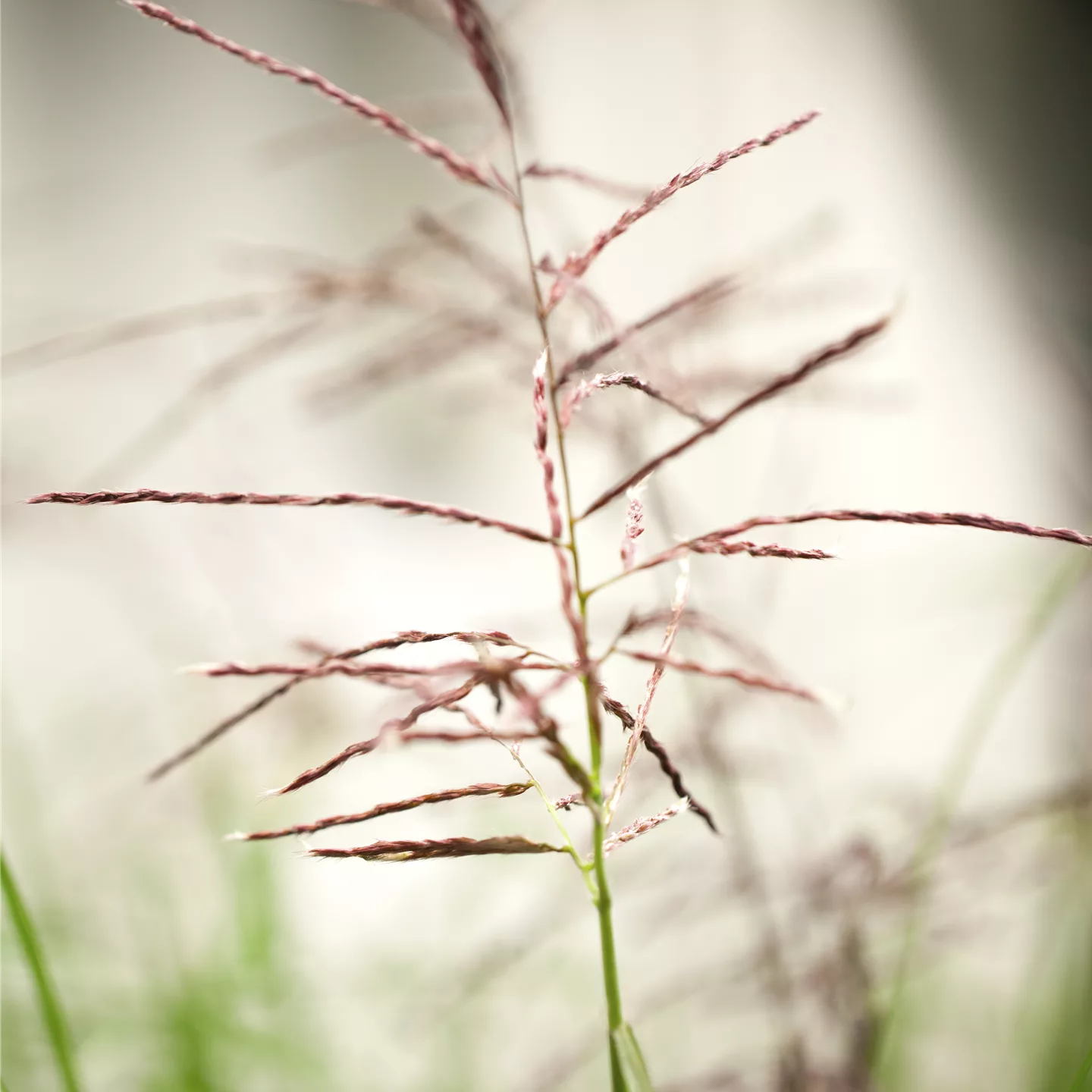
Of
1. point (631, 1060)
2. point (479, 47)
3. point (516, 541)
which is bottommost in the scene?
point (631, 1060)

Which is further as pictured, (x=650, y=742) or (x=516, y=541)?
(x=516, y=541)

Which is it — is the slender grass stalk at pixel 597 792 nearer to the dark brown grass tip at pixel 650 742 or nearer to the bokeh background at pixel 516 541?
the dark brown grass tip at pixel 650 742

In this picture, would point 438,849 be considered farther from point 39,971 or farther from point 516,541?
point 516,541

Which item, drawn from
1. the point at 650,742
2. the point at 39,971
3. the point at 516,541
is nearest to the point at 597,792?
the point at 650,742

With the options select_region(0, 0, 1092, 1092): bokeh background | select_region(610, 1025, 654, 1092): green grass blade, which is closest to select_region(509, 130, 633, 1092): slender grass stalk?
select_region(610, 1025, 654, 1092): green grass blade

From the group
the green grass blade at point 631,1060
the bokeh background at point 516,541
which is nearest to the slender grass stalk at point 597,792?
the green grass blade at point 631,1060

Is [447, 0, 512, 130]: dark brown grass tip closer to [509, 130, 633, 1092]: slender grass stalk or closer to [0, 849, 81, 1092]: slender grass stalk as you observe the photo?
[509, 130, 633, 1092]: slender grass stalk

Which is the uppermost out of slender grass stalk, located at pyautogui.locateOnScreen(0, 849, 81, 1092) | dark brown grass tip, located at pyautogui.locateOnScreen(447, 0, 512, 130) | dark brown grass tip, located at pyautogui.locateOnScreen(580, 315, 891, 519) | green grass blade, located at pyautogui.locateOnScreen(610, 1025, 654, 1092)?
dark brown grass tip, located at pyautogui.locateOnScreen(447, 0, 512, 130)
